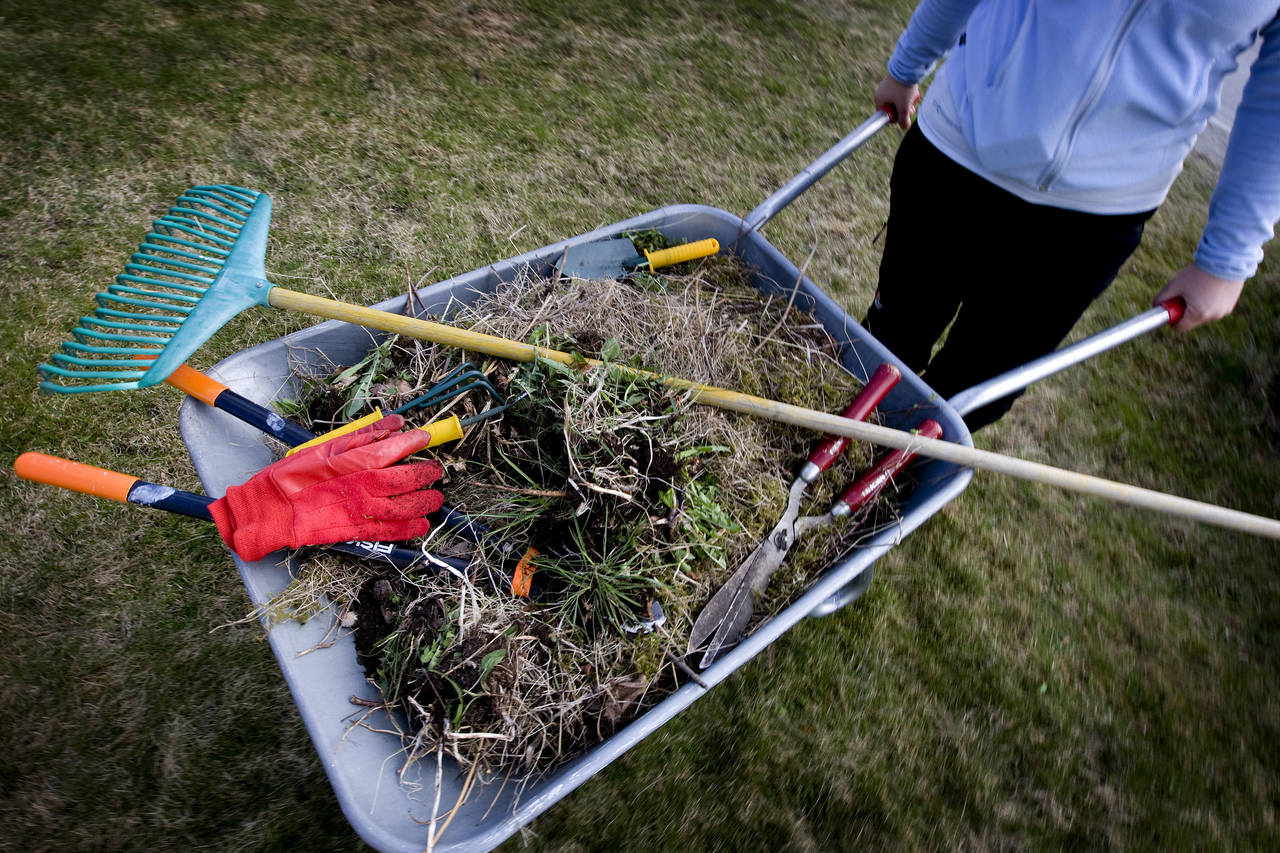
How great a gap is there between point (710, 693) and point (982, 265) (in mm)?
1388

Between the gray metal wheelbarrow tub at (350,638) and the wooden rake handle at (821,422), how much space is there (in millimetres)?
70

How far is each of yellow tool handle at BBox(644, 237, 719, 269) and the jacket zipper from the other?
76 centimetres

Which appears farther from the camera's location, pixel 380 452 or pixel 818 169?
pixel 818 169

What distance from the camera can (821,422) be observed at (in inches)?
51.8

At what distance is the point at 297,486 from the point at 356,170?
2169 mm

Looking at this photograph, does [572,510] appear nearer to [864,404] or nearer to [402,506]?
[402,506]

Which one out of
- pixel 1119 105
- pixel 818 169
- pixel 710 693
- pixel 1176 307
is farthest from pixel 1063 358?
pixel 710 693

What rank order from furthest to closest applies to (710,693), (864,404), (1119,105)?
(710,693) → (864,404) → (1119,105)

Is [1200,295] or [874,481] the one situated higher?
[1200,295]

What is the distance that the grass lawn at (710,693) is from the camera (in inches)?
66.7

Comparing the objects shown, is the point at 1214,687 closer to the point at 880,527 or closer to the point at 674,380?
the point at 880,527

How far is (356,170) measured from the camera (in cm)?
281

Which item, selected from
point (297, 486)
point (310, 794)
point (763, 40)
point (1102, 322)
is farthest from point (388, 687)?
point (763, 40)

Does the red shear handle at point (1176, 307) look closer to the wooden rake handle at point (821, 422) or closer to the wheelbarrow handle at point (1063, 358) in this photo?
the wheelbarrow handle at point (1063, 358)
